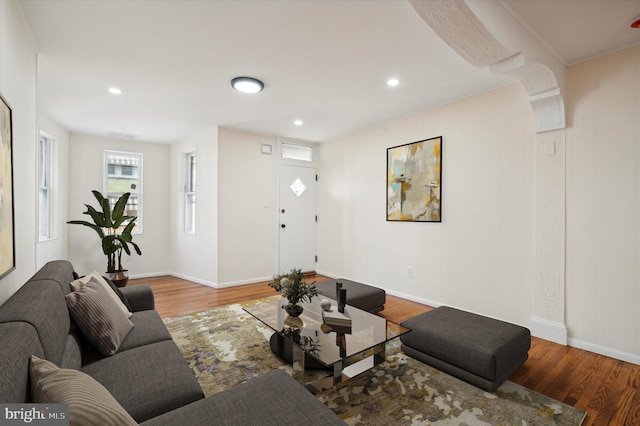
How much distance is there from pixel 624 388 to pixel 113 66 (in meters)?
4.82

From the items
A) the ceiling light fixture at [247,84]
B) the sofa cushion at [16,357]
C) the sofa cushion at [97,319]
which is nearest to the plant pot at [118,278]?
the sofa cushion at [97,319]

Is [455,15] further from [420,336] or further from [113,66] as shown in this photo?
[113,66]

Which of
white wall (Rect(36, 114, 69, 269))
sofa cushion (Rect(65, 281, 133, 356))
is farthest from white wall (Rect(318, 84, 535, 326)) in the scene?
white wall (Rect(36, 114, 69, 269))

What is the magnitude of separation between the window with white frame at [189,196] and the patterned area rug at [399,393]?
3.14 metres

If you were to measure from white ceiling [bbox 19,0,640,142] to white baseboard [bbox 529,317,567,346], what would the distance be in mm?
2444

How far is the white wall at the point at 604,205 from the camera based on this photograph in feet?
8.09

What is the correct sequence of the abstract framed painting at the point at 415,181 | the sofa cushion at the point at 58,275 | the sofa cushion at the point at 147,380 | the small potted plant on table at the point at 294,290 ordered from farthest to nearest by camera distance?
the abstract framed painting at the point at 415,181 → the small potted plant on table at the point at 294,290 → the sofa cushion at the point at 58,275 → the sofa cushion at the point at 147,380

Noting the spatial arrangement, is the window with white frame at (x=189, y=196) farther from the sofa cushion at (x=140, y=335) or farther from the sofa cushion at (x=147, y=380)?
the sofa cushion at (x=147, y=380)

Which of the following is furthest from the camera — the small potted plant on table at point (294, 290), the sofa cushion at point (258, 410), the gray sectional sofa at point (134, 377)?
the small potted plant on table at point (294, 290)

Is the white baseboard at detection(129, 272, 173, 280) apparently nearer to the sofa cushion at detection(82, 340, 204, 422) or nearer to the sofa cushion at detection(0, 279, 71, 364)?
the sofa cushion at detection(0, 279, 71, 364)

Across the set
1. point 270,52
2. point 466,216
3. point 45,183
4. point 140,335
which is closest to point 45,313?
point 140,335

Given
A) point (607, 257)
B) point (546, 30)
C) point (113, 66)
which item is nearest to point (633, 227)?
point (607, 257)

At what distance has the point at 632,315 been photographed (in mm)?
2455

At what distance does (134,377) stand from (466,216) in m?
3.44
